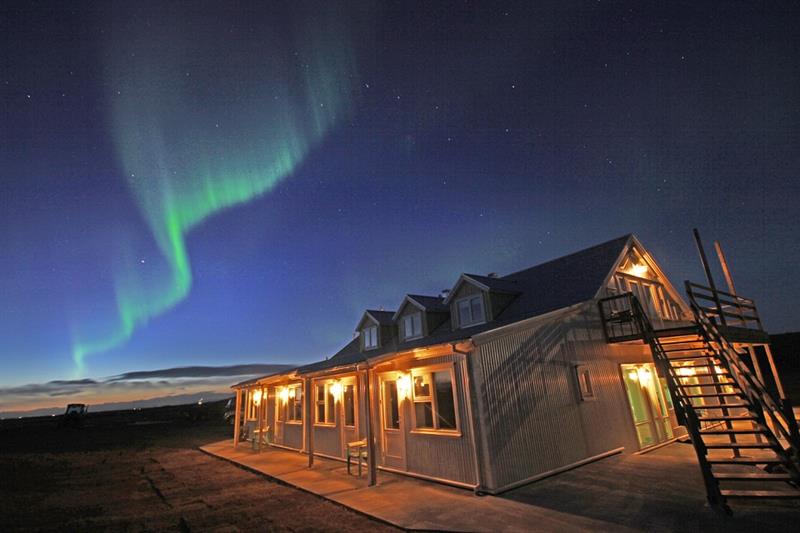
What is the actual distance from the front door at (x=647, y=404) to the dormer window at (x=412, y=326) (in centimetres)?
864

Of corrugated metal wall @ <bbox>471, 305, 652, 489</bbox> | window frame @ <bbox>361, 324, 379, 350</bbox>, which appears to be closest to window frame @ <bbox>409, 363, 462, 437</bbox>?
corrugated metal wall @ <bbox>471, 305, 652, 489</bbox>

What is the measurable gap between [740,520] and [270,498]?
32.4ft

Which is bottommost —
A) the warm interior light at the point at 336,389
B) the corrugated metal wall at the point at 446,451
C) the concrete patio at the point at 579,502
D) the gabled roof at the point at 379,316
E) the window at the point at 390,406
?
the concrete patio at the point at 579,502

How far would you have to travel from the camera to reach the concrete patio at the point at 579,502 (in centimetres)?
665

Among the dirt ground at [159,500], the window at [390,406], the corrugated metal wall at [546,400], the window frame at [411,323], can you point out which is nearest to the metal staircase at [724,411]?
the corrugated metal wall at [546,400]

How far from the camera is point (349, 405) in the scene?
1459 cm

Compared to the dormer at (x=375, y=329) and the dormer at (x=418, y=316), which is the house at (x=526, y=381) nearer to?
the dormer at (x=418, y=316)

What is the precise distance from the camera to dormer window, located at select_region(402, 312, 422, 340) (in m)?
18.7

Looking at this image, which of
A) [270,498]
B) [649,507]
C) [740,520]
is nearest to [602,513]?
[649,507]

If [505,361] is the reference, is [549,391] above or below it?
below

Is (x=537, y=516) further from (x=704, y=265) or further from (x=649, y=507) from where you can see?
(x=704, y=265)

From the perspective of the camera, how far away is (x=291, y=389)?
18547 mm

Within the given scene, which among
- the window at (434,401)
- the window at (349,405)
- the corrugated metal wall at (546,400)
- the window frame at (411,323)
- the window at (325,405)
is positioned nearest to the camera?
the corrugated metal wall at (546,400)

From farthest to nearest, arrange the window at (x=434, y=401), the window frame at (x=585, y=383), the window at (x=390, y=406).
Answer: the window at (x=390, y=406) → the window frame at (x=585, y=383) → the window at (x=434, y=401)
